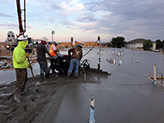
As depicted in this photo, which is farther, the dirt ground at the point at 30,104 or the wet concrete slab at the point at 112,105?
the wet concrete slab at the point at 112,105

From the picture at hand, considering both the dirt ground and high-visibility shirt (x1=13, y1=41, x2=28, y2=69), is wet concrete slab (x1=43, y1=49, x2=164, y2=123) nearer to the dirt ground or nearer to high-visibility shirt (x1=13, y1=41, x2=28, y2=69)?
the dirt ground

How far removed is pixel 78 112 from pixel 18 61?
2.42 meters

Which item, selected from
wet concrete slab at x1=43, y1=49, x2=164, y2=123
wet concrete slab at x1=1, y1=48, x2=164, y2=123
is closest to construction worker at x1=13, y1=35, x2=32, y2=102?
wet concrete slab at x1=1, y1=48, x2=164, y2=123

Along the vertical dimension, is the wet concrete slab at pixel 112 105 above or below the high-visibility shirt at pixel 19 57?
below

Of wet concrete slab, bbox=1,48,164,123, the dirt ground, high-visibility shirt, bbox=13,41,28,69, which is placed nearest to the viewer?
the dirt ground

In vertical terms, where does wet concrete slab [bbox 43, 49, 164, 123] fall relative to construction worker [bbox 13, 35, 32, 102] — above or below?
→ below

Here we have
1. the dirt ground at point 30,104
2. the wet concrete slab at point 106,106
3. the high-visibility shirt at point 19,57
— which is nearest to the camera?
the dirt ground at point 30,104

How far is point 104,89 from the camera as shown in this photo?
5965mm

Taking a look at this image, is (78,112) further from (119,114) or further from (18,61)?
(18,61)

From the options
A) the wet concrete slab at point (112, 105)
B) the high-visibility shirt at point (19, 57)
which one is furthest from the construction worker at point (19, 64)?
the wet concrete slab at point (112, 105)

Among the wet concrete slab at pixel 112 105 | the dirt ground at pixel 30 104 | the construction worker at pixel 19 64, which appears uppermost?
the construction worker at pixel 19 64

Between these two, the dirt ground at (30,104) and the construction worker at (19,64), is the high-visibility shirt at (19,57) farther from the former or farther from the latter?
the dirt ground at (30,104)

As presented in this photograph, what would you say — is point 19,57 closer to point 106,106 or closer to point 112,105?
point 106,106

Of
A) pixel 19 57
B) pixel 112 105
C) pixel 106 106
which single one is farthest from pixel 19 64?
pixel 112 105
